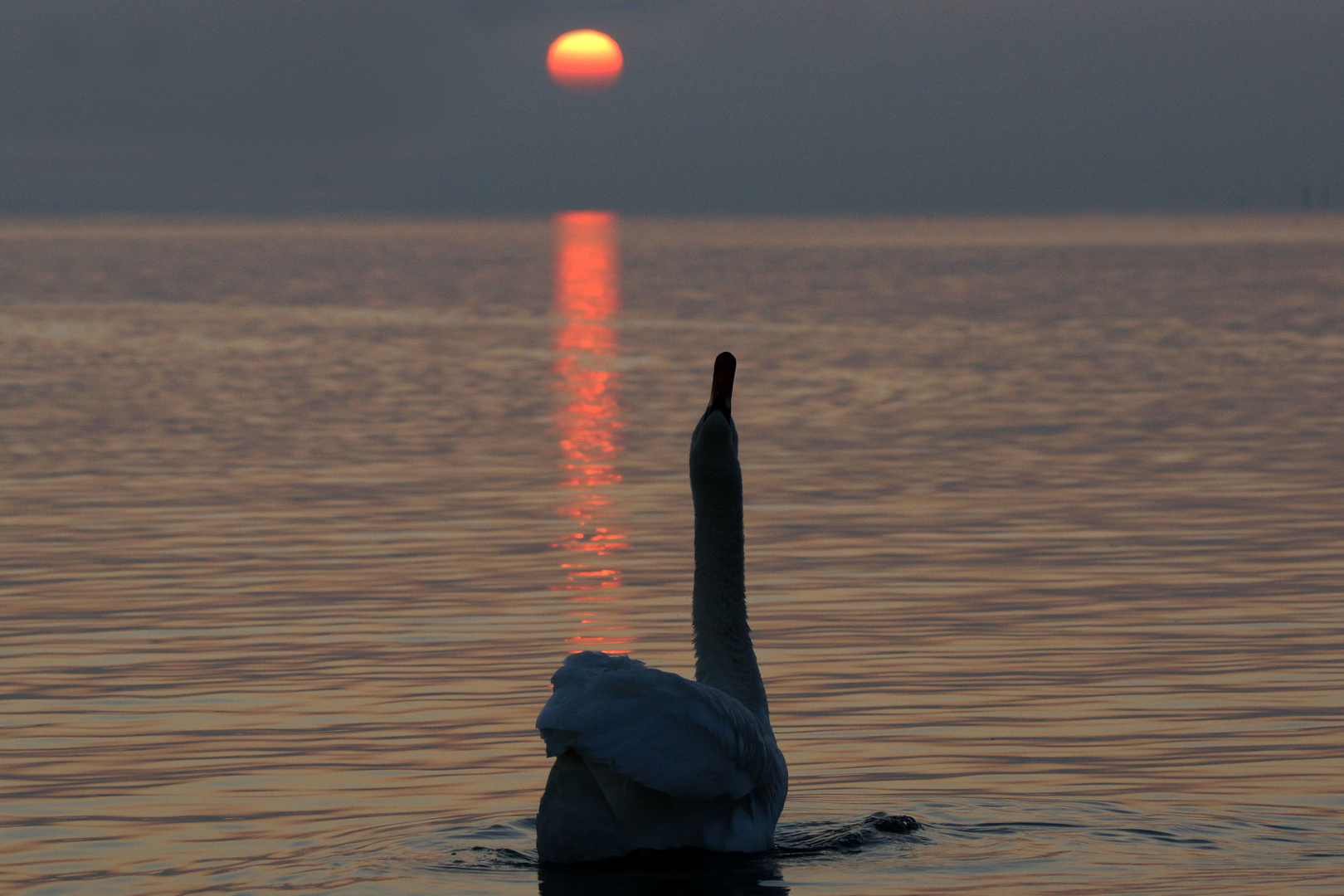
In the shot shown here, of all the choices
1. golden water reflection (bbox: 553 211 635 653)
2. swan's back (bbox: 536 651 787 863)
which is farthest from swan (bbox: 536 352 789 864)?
golden water reflection (bbox: 553 211 635 653)

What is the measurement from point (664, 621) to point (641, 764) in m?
9.52

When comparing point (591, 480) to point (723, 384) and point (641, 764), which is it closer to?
point (723, 384)

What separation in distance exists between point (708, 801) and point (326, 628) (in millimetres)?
9006

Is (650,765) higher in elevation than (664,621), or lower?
lower

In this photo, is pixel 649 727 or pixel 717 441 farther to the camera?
pixel 717 441

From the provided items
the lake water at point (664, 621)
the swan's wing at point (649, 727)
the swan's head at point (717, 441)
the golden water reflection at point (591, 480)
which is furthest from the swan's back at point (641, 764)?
the golden water reflection at point (591, 480)

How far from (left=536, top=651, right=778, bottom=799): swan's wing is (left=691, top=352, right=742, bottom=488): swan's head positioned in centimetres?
180

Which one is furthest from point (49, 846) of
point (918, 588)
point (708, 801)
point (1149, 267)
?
point (1149, 267)

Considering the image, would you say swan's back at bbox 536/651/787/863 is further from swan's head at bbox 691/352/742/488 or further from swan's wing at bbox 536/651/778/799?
swan's head at bbox 691/352/742/488

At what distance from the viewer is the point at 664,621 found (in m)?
20.9

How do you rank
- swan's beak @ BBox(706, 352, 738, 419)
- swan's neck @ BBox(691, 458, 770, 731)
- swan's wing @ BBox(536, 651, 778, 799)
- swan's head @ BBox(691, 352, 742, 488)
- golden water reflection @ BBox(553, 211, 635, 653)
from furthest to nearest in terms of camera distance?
golden water reflection @ BBox(553, 211, 635, 653), swan's neck @ BBox(691, 458, 770, 731), swan's head @ BBox(691, 352, 742, 488), swan's beak @ BBox(706, 352, 738, 419), swan's wing @ BBox(536, 651, 778, 799)

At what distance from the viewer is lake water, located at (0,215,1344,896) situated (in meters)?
13.4

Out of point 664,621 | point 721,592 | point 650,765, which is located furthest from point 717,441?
point 664,621

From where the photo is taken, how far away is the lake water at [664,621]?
1337cm
